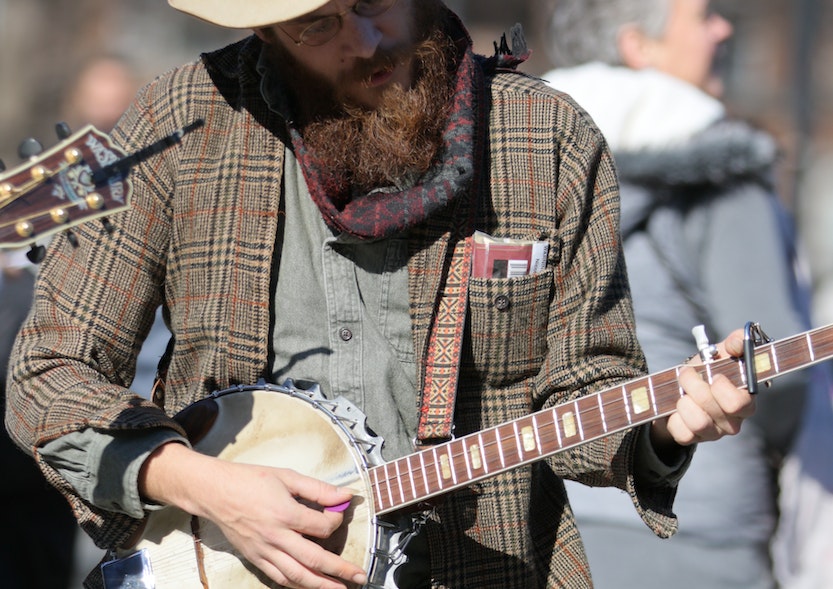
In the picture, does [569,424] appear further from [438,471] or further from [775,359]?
[775,359]

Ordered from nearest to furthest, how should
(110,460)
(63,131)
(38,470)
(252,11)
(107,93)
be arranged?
(63,131) < (110,460) < (252,11) < (38,470) < (107,93)

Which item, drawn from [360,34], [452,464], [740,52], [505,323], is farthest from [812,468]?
[360,34]

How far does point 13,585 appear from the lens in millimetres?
5461

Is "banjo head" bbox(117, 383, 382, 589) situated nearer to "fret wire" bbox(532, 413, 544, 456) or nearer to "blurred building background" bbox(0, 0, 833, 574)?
"fret wire" bbox(532, 413, 544, 456)

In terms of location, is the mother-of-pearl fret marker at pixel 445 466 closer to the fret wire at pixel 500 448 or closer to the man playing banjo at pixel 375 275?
the man playing banjo at pixel 375 275

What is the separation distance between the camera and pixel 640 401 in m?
2.42

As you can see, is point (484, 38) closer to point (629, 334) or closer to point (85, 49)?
point (85, 49)


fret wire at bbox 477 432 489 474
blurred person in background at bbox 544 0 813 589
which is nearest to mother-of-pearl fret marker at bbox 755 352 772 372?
fret wire at bbox 477 432 489 474

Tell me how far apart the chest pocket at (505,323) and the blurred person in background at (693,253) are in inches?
93.5

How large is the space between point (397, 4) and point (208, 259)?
28.7 inches

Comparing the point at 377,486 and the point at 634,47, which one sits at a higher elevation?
the point at 634,47

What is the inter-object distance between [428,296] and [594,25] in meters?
2.78

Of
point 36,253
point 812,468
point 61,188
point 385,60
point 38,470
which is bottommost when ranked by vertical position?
point 812,468

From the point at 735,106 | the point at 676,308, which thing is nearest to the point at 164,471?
the point at 676,308
